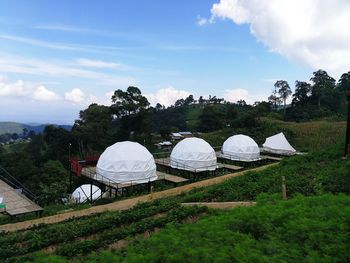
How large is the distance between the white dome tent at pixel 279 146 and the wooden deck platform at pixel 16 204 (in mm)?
29225

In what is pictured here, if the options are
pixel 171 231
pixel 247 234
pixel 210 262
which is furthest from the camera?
pixel 171 231

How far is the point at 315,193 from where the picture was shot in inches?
476

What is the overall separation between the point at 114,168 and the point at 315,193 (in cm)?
1536

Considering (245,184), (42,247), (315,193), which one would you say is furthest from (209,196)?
(42,247)

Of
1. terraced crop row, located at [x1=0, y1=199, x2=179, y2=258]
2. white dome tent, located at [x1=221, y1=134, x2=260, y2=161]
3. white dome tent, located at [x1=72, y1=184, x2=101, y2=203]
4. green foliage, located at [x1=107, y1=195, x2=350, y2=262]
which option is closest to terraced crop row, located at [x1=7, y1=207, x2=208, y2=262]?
terraced crop row, located at [x1=0, y1=199, x2=179, y2=258]

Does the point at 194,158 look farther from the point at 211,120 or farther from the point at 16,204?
the point at 211,120

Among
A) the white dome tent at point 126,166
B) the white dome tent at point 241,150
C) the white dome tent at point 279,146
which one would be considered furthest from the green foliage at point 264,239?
the white dome tent at point 279,146

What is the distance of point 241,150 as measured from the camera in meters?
34.4

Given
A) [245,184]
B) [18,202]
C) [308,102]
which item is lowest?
[18,202]

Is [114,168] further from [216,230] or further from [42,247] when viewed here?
[216,230]

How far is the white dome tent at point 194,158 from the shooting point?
28.7 m

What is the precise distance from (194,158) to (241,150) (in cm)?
775

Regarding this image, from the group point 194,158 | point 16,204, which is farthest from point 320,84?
point 16,204

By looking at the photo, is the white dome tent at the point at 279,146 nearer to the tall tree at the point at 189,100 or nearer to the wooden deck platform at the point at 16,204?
the wooden deck platform at the point at 16,204
